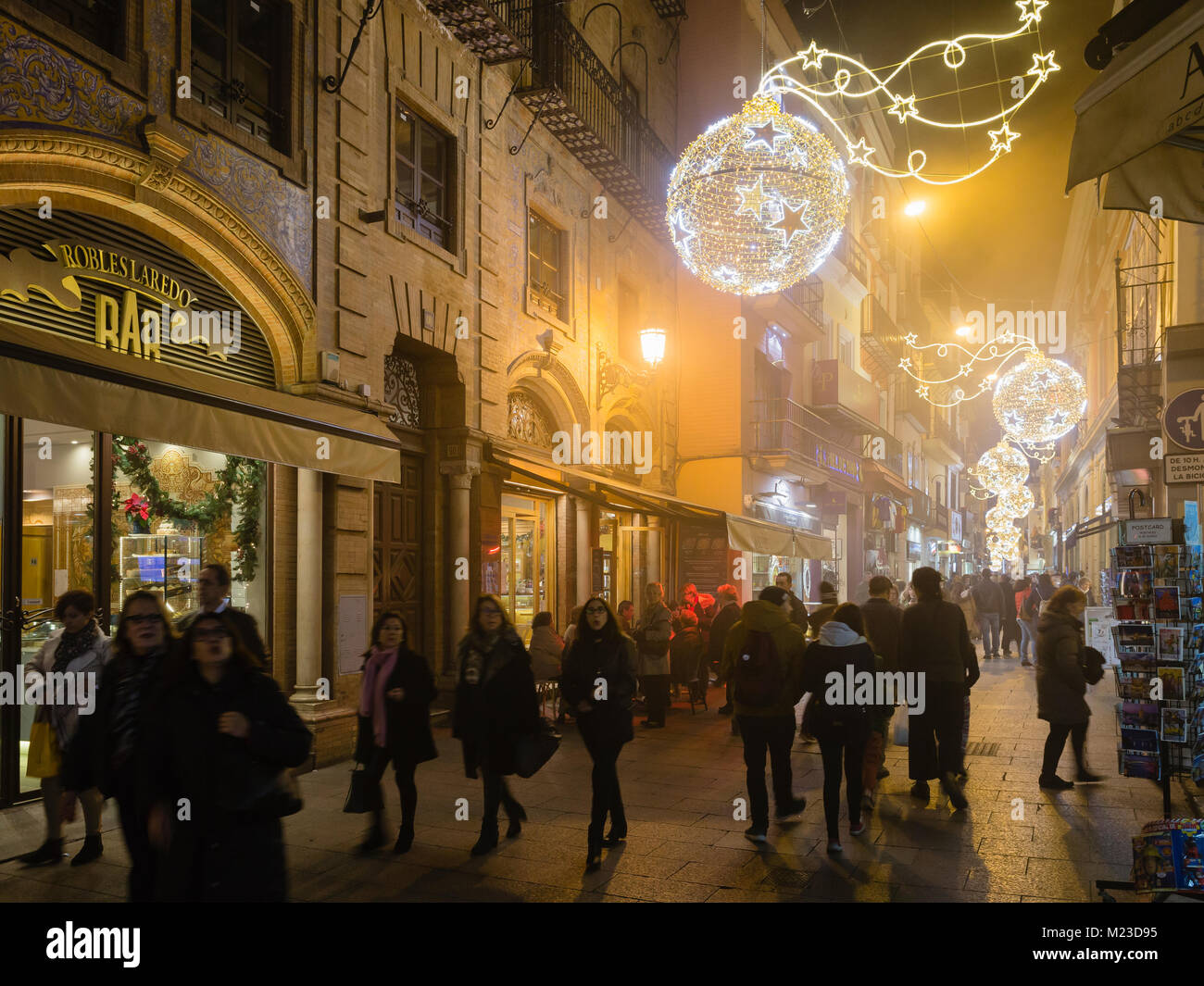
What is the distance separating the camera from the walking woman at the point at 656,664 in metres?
11.5

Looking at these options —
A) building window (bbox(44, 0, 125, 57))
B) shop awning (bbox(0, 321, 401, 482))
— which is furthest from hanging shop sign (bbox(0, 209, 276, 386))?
building window (bbox(44, 0, 125, 57))

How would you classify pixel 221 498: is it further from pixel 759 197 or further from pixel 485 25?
pixel 485 25

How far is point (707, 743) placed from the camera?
10.5 metres

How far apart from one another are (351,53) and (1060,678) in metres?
8.99

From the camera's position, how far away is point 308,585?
935cm

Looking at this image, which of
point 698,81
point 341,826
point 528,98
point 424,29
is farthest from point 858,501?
point 341,826

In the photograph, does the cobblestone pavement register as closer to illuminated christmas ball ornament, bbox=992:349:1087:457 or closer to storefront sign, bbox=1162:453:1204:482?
storefront sign, bbox=1162:453:1204:482

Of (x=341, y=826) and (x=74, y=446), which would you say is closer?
(x=341, y=826)

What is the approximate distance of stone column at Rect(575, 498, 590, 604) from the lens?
15.5 m

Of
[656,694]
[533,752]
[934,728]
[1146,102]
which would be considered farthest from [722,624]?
[1146,102]

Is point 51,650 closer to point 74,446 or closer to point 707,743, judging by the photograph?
point 74,446

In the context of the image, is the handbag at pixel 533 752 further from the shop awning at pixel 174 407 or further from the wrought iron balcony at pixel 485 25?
the wrought iron balcony at pixel 485 25

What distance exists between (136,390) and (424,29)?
6956mm

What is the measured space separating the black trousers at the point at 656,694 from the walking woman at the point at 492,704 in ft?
16.5
